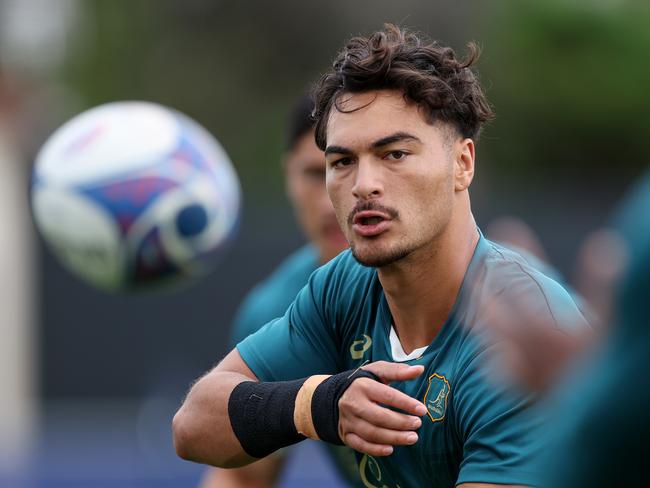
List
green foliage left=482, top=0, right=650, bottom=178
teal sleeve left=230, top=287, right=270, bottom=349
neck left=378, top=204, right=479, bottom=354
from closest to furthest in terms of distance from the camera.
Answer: neck left=378, top=204, right=479, bottom=354
teal sleeve left=230, top=287, right=270, bottom=349
green foliage left=482, top=0, right=650, bottom=178

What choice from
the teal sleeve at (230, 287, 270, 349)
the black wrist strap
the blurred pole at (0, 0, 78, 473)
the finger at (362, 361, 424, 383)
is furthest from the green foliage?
the finger at (362, 361, 424, 383)

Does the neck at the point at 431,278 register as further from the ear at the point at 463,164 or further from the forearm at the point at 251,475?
the forearm at the point at 251,475

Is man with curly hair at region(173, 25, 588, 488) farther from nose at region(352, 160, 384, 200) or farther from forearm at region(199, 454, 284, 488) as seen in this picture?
forearm at region(199, 454, 284, 488)

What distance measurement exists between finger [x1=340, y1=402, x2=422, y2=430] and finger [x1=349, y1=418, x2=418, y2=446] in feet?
0.04

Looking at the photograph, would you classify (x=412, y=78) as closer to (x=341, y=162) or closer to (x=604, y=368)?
(x=341, y=162)

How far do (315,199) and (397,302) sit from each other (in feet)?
8.99

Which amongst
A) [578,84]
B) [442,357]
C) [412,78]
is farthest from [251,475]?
[578,84]

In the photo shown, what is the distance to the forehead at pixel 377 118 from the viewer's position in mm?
4441

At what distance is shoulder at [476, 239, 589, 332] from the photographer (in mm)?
3953

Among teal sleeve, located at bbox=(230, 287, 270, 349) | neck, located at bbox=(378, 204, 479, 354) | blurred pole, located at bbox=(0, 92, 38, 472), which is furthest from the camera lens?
blurred pole, located at bbox=(0, 92, 38, 472)

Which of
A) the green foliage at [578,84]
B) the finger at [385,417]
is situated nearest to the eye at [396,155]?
the finger at [385,417]

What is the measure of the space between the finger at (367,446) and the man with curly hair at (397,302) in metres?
0.05

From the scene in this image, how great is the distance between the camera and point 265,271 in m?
17.1

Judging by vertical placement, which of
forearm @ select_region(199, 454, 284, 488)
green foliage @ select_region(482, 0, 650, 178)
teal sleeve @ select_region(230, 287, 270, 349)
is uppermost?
green foliage @ select_region(482, 0, 650, 178)
